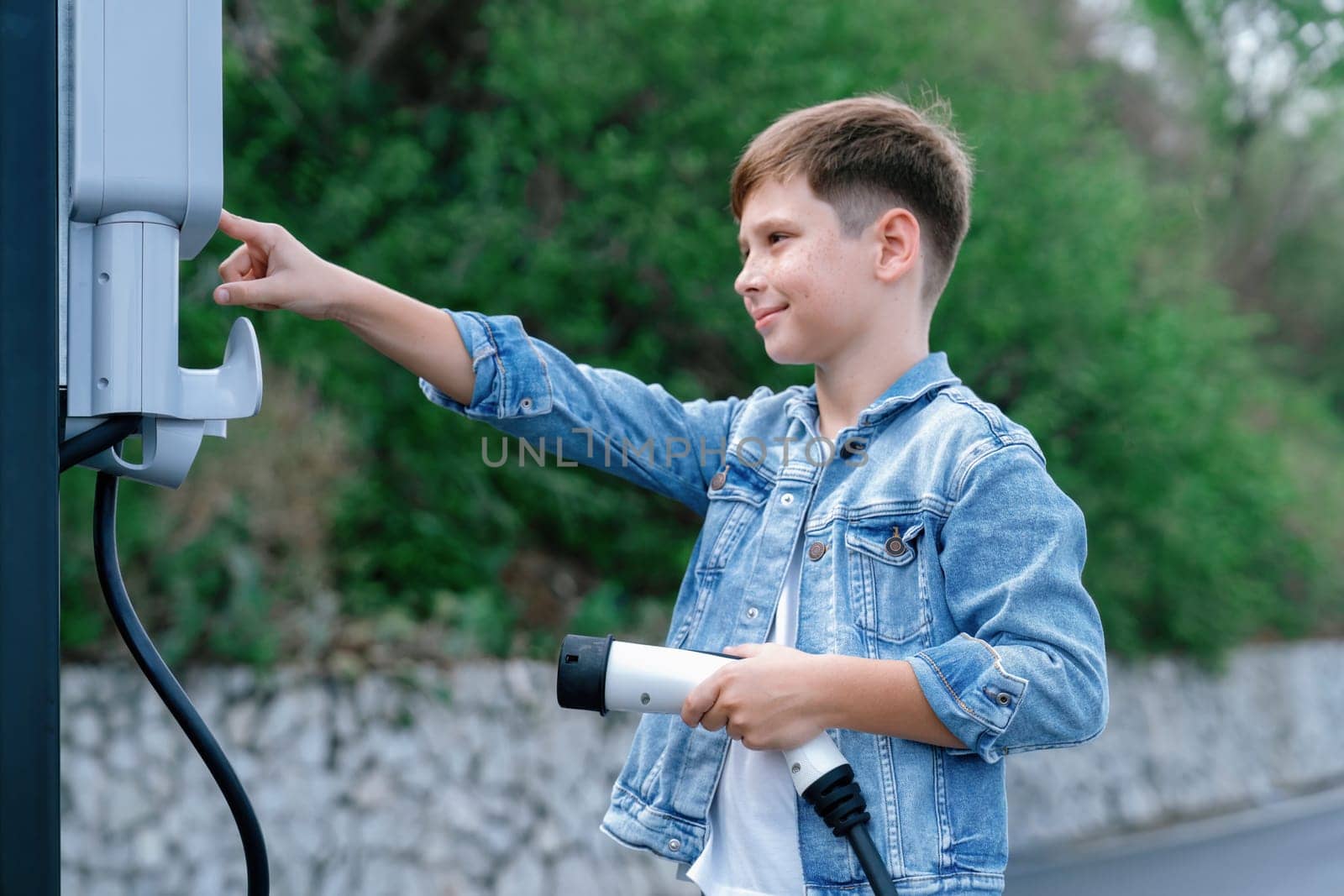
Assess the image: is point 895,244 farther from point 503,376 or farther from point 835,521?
point 503,376

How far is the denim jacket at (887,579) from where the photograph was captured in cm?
149

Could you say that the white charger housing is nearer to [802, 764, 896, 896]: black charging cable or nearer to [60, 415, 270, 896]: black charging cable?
[60, 415, 270, 896]: black charging cable

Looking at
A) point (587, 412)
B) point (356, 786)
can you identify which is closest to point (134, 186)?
point (587, 412)

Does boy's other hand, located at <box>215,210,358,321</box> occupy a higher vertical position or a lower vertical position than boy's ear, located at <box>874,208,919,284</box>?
lower

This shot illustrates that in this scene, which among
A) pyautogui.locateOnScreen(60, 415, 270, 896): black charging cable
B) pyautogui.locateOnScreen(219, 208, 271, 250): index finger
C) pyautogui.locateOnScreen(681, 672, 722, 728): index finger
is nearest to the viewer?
pyautogui.locateOnScreen(60, 415, 270, 896): black charging cable

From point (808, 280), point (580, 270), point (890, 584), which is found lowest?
point (890, 584)

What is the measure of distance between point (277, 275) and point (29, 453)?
435mm

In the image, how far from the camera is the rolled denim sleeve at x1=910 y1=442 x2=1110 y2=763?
4.81ft

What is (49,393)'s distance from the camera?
1107 millimetres

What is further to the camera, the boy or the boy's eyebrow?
the boy's eyebrow

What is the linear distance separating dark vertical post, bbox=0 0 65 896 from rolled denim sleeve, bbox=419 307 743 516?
57 cm

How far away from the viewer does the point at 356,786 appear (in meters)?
4.99

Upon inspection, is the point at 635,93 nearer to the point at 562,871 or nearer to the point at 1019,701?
the point at 562,871

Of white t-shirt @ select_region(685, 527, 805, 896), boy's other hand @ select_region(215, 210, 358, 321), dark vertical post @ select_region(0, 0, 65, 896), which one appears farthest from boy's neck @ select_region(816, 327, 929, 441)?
dark vertical post @ select_region(0, 0, 65, 896)
